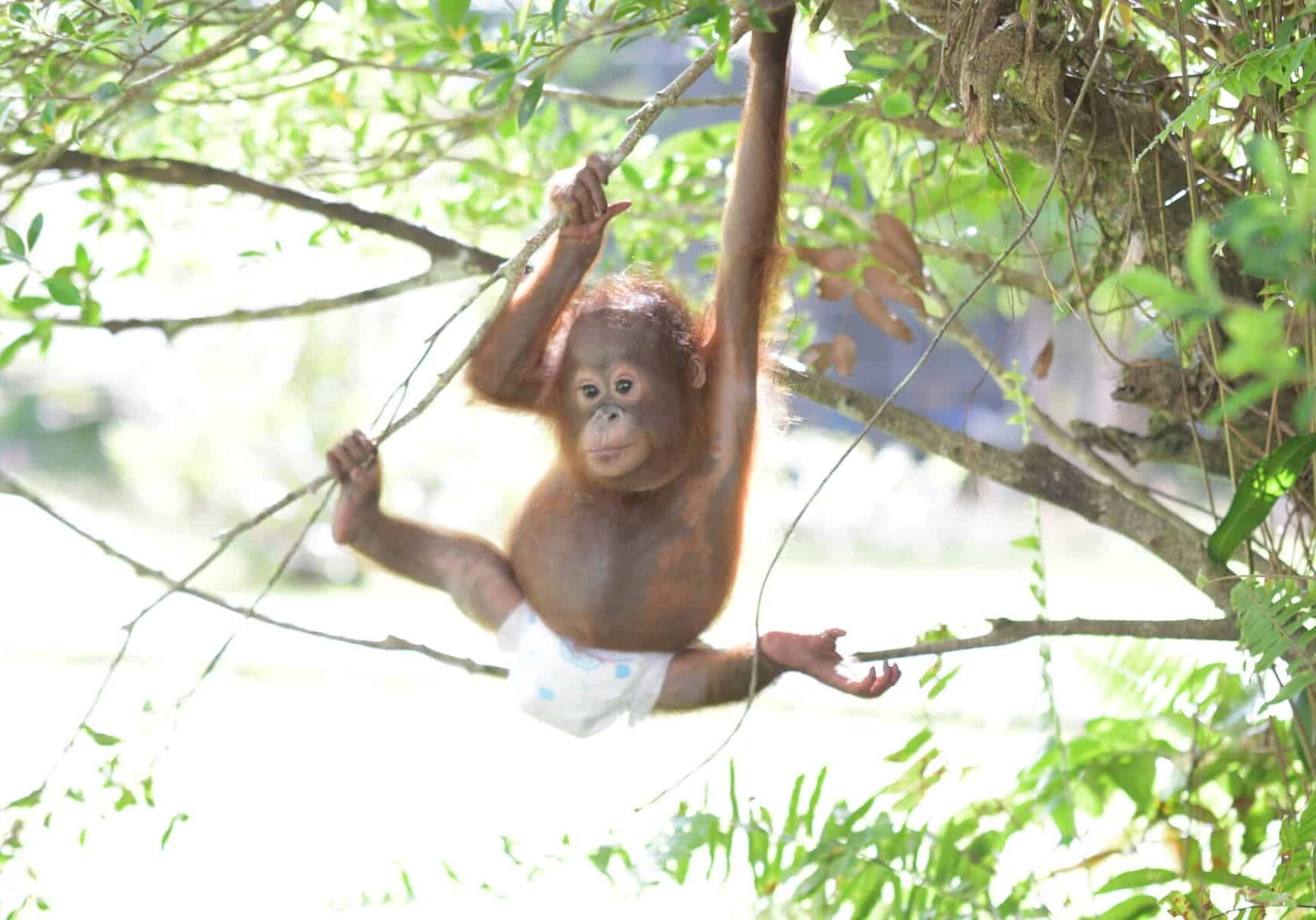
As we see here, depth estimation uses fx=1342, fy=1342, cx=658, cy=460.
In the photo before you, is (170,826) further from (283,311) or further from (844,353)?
(844,353)

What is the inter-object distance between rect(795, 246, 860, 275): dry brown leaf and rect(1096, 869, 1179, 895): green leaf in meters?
0.90

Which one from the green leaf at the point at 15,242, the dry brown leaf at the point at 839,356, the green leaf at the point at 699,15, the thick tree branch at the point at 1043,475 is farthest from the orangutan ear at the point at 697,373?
the green leaf at the point at 15,242

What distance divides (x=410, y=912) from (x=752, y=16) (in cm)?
292

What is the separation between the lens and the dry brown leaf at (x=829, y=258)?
1.89 metres

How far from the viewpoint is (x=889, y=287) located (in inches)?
73.9

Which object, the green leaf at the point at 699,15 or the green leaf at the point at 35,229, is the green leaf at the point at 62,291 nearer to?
the green leaf at the point at 35,229

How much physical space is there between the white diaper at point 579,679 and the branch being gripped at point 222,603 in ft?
0.20

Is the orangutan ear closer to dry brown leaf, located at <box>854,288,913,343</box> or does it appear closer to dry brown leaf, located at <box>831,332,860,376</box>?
dry brown leaf, located at <box>854,288,913,343</box>

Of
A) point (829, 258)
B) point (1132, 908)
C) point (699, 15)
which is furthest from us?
point (829, 258)

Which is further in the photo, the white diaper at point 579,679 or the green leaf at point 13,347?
the white diaper at point 579,679

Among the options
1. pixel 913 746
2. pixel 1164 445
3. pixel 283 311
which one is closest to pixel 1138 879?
pixel 913 746

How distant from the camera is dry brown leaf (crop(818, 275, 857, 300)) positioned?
194cm

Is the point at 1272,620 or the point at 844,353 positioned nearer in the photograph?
the point at 1272,620

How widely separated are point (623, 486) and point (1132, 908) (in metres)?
0.89
